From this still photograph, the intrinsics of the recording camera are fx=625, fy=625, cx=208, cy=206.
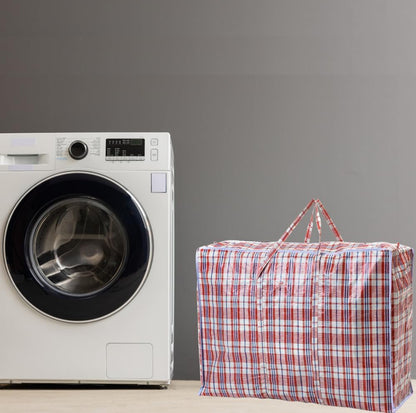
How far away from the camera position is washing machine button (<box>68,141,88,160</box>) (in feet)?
7.61

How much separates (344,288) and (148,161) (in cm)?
93

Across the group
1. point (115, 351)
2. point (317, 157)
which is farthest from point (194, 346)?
point (317, 157)

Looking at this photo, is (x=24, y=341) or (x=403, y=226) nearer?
(x=24, y=341)

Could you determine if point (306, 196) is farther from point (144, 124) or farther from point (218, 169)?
point (144, 124)

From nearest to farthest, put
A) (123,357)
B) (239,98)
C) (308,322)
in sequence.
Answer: (308,322) → (123,357) → (239,98)

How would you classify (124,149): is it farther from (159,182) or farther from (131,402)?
(131,402)

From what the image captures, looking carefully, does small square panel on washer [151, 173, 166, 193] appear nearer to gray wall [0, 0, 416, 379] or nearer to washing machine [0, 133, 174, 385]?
washing machine [0, 133, 174, 385]

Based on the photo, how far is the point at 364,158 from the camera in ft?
9.09

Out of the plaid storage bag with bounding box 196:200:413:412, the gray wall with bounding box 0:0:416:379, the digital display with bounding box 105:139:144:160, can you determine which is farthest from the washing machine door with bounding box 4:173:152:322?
the gray wall with bounding box 0:0:416:379

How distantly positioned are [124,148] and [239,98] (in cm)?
73

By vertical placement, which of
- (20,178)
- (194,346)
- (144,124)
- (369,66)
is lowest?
(194,346)

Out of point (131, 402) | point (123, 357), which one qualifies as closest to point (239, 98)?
point (123, 357)

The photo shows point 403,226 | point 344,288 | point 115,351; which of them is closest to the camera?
point 344,288

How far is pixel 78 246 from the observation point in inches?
91.3
